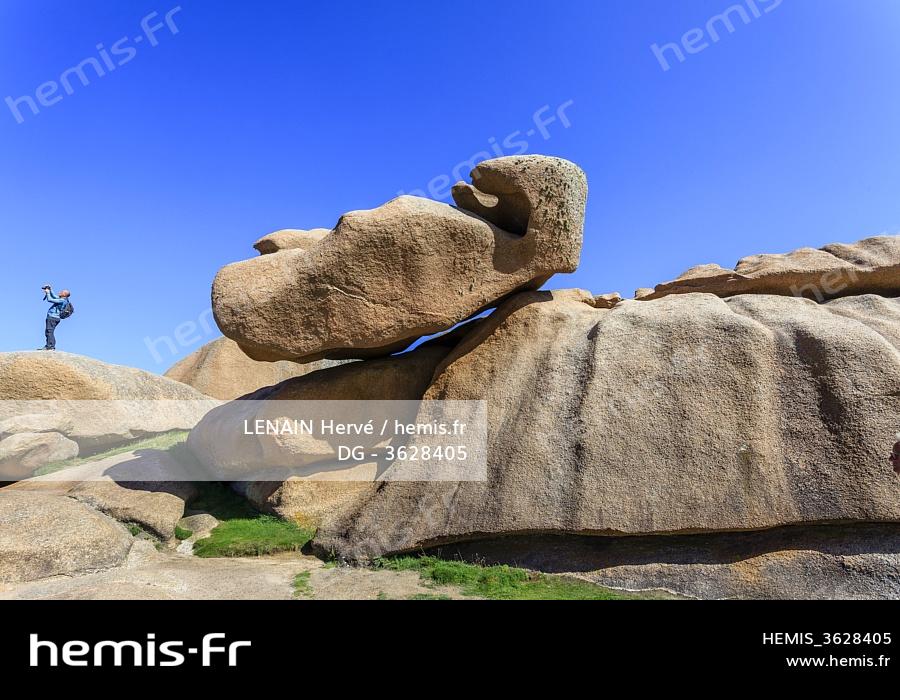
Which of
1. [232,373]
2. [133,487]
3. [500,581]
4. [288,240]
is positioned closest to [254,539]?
[133,487]

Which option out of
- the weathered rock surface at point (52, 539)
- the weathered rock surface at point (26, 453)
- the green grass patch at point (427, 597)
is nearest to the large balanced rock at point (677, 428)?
the green grass patch at point (427, 597)

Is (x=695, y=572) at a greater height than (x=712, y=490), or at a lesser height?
lesser

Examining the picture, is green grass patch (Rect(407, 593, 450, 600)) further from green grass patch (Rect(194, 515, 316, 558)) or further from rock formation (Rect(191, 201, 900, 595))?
green grass patch (Rect(194, 515, 316, 558))

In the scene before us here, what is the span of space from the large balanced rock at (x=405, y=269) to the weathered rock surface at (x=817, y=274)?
255 centimetres

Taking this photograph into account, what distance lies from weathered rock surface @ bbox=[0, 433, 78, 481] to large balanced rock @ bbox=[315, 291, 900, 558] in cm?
616

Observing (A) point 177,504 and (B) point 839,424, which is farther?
(A) point 177,504

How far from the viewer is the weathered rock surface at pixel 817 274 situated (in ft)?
29.6

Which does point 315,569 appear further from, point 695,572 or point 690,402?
point 690,402

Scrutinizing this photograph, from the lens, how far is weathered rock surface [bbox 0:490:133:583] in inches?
257

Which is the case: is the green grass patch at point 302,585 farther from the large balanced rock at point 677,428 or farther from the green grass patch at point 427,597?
the green grass patch at point 427,597

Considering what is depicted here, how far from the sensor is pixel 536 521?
6.89m

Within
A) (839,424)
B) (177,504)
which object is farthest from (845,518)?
(177,504)

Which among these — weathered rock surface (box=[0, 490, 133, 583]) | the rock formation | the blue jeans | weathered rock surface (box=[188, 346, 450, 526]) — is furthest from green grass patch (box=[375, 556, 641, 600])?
the blue jeans
